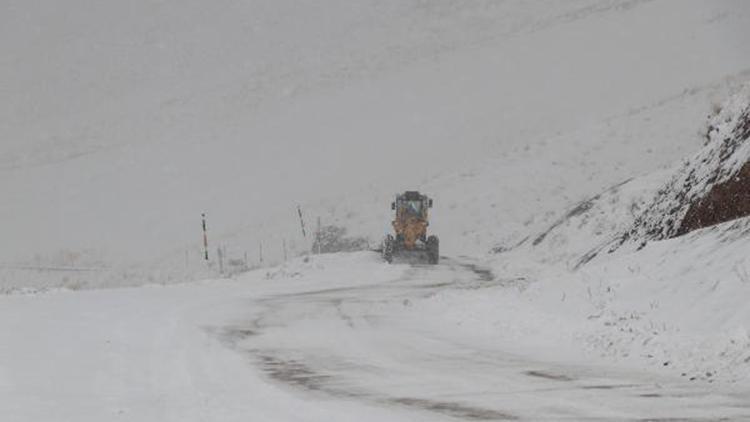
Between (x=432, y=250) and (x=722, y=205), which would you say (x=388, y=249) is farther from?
(x=722, y=205)

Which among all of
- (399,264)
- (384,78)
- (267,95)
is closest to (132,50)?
(267,95)

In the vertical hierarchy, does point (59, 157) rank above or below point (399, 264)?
above

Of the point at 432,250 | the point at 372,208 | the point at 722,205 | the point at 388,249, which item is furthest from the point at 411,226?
the point at 722,205

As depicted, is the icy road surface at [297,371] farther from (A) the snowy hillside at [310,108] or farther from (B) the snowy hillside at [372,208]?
(A) the snowy hillside at [310,108]

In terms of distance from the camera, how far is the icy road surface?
653 centimetres

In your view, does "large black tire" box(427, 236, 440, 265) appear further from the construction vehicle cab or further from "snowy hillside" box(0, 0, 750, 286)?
"snowy hillside" box(0, 0, 750, 286)

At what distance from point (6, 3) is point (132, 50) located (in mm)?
20450

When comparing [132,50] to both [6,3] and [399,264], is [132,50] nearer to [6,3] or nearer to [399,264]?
A: [6,3]

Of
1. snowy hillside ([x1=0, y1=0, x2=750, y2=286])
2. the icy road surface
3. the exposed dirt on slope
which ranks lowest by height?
the icy road surface

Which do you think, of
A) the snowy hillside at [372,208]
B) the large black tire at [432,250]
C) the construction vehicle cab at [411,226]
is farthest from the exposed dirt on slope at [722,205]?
the construction vehicle cab at [411,226]

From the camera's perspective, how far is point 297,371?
8.74 metres

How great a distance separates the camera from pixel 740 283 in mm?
9414

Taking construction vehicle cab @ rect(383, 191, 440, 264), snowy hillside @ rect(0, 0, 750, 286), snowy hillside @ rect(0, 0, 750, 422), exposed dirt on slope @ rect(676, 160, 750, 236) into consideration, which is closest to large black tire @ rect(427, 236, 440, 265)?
construction vehicle cab @ rect(383, 191, 440, 264)

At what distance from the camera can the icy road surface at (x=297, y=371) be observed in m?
6.53
